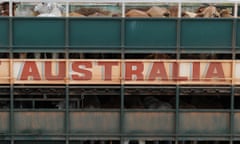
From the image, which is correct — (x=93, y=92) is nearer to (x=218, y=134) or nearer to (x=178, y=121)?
(x=178, y=121)

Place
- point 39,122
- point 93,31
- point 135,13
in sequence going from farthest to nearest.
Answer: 1. point 39,122
2. point 135,13
3. point 93,31

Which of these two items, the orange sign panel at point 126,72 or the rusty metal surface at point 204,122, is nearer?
the orange sign panel at point 126,72

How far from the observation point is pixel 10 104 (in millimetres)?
14531

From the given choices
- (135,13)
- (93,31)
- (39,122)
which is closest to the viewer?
(93,31)

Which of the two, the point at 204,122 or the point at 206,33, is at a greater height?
the point at 206,33

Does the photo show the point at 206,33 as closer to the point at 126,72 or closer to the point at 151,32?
the point at 151,32

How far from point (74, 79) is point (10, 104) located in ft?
7.54

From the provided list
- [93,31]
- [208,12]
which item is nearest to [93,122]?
[93,31]

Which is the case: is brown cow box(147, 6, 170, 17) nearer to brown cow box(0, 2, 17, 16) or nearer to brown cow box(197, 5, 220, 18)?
brown cow box(197, 5, 220, 18)

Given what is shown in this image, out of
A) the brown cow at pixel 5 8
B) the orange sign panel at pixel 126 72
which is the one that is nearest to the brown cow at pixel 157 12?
the orange sign panel at pixel 126 72

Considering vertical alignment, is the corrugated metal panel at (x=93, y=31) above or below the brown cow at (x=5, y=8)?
below

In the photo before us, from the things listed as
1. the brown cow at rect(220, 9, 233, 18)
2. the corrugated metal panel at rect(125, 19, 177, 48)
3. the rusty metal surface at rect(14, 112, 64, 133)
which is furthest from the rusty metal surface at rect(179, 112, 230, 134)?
the rusty metal surface at rect(14, 112, 64, 133)

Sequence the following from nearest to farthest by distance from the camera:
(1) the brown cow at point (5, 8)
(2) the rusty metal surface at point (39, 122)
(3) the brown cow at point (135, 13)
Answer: (1) the brown cow at point (5, 8) < (3) the brown cow at point (135, 13) < (2) the rusty metal surface at point (39, 122)

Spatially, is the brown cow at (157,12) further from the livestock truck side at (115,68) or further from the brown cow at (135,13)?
the brown cow at (135,13)
